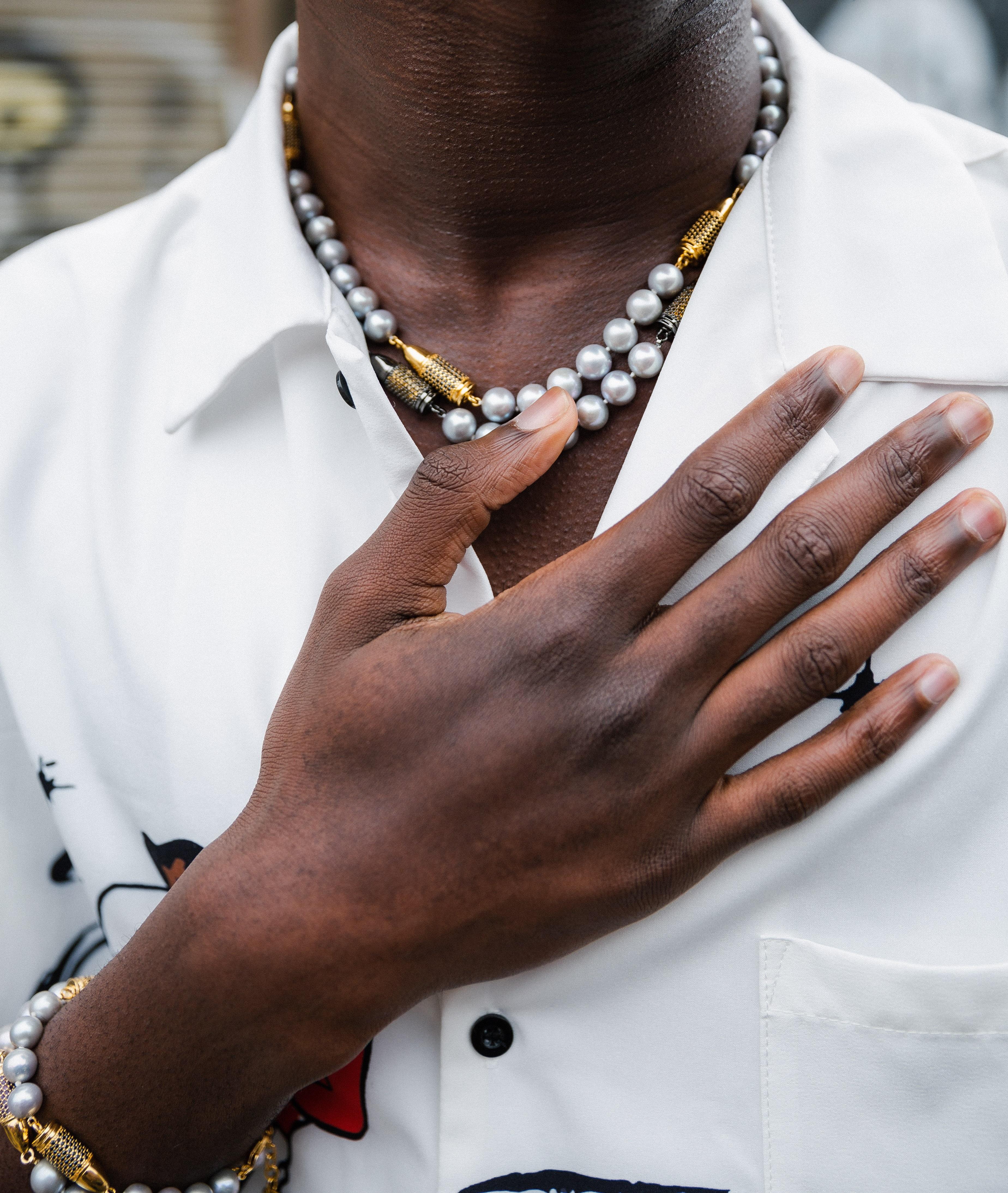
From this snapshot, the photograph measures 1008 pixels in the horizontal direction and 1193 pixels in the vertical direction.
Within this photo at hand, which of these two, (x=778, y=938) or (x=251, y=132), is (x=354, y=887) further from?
(x=251, y=132)

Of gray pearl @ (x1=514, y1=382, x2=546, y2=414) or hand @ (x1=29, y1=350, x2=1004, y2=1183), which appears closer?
hand @ (x1=29, y1=350, x2=1004, y2=1183)

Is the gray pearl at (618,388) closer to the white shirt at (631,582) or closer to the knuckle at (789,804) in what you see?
the white shirt at (631,582)

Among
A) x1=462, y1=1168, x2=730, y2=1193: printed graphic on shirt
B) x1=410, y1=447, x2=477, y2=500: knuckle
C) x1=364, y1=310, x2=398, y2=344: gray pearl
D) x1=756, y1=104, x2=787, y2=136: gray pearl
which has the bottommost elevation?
x1=462, y1=1168, x2=730, y2=1193: printed graphic on shirt

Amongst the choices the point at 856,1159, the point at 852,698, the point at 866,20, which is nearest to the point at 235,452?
the point at 852,698

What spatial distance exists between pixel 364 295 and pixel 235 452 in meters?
0.23

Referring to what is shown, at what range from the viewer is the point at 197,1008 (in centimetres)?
84

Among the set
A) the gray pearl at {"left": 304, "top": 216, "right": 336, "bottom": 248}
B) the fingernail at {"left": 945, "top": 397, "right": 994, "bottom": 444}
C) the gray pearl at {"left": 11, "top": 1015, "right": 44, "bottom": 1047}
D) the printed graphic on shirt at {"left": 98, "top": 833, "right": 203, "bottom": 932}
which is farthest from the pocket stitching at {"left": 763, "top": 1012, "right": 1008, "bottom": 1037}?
the gray pearl at {"left": 304, "top": 216, "right": 336, "bottom": 248}

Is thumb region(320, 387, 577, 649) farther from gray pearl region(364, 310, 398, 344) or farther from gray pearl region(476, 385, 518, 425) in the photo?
gray pearl region(364, 310, 398, 344)

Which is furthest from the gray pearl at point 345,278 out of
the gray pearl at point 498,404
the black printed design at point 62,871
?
the black printed design at point 62,871

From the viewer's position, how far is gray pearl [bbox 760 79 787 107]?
1.09 meters

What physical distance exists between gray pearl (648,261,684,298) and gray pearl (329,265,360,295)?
0.34 m

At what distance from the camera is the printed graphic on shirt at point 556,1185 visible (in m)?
0.88

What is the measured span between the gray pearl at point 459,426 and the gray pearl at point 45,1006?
2.36 ft

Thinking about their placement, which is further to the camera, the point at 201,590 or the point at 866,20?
the point at 866,20
